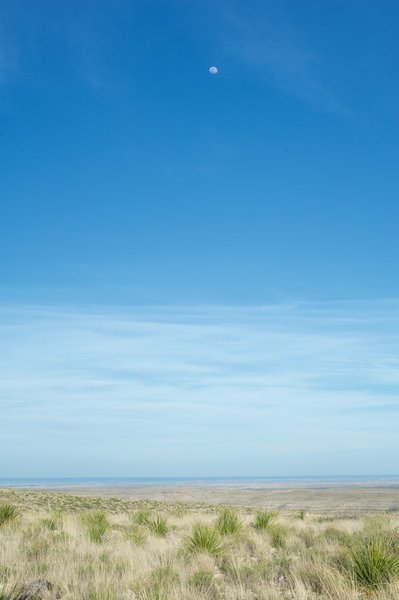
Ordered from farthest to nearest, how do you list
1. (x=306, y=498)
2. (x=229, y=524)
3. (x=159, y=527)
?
(x=306, y=498) < (x=159, y=527) < (x=229, y=524)

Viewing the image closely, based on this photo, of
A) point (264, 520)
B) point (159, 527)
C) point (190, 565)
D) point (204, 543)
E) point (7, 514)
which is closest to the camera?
point (190, 565)

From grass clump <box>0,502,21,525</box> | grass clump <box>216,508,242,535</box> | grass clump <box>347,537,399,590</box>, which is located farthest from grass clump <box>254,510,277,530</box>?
grass clump <box>347,537,399,590</box>

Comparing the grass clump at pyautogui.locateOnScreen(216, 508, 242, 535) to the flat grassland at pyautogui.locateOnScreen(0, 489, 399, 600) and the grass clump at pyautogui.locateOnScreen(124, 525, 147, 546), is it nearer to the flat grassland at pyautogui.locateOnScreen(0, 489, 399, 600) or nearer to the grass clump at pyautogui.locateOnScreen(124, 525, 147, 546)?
the flat grassland at pyautogui.locateOnScreen(0, 489, 399, 600)

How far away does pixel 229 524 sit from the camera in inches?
535

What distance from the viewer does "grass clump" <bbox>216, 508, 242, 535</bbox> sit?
13.3m

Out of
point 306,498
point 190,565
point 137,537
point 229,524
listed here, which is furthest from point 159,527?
point 306,498

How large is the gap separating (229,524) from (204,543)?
3.51 m

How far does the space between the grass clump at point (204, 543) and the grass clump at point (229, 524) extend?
8.49 feet

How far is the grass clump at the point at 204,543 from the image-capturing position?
10.1 meters

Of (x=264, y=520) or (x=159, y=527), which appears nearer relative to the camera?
(x=159, y=527)

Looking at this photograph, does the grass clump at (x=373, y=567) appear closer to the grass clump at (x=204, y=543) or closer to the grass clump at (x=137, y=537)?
the grass clump at (x=204, y=543)

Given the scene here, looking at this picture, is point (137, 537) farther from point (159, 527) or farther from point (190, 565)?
point (190, 565)

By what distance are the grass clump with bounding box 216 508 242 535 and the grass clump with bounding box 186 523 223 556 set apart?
A: 8.49ft

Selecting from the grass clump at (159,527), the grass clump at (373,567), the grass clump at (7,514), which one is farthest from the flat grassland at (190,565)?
the grass clump at (7,514)
